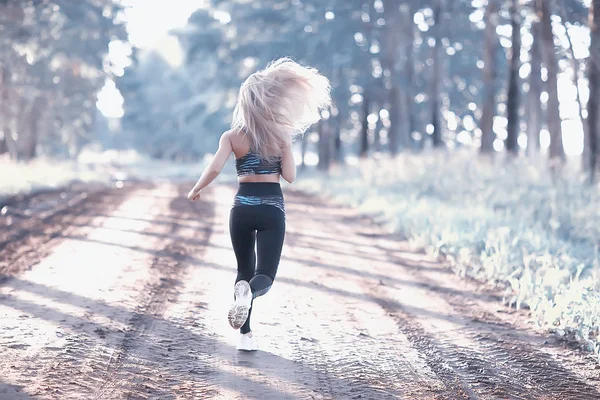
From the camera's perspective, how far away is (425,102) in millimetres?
47219

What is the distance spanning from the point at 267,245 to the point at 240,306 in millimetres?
500

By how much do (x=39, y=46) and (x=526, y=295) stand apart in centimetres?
2317

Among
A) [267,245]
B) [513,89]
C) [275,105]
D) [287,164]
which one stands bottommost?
[267,245]

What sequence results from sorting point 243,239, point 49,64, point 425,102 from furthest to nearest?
point 425,102, point 49,64, point 243,239

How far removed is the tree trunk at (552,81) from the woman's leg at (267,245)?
18.6 metres

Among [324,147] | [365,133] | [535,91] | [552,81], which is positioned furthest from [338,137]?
[552,81]

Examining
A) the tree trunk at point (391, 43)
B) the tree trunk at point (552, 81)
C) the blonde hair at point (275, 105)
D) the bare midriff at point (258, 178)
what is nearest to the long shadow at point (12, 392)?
the bare midriff at point (258, 178)

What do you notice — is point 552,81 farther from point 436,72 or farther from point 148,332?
point 148,332

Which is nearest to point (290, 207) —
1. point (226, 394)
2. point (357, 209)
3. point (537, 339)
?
point (357, 209)

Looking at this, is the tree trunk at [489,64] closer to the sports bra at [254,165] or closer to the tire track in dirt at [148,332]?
the tire track in dirt at [148,332]

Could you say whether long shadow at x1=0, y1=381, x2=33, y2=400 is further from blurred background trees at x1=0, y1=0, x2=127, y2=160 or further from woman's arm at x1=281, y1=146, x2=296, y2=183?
blurred background trees at x1=0, y1=0, x2=127, y2=160

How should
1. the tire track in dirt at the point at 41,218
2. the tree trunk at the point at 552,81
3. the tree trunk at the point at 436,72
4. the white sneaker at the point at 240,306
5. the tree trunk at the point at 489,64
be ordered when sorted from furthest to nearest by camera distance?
the tree trunk at the point at 436,72, the tree trunk at the point at 489,64, the tree trunk at the point at 552,81, the tire track in dirt at the point at 41,218, the white sneaker at the point at 240,306

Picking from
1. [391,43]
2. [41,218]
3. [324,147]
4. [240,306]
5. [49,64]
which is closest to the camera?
[240,306]

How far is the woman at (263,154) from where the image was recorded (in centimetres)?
539
